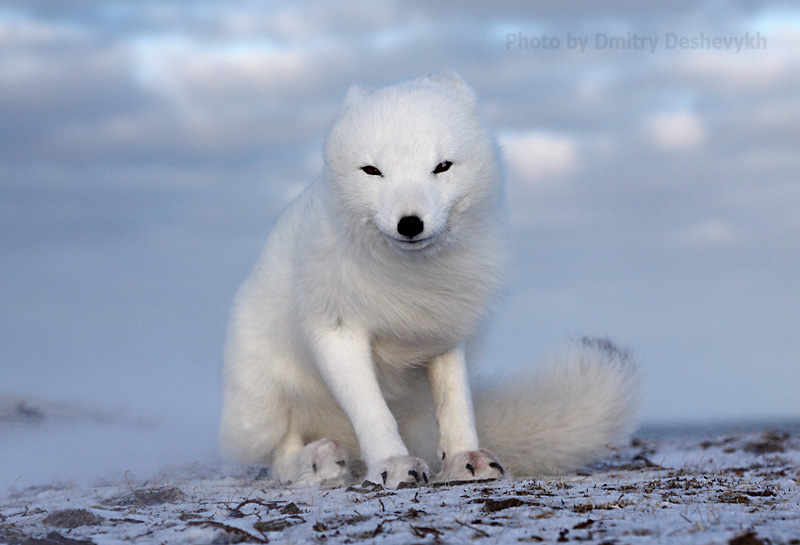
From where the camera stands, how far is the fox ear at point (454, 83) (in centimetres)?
437

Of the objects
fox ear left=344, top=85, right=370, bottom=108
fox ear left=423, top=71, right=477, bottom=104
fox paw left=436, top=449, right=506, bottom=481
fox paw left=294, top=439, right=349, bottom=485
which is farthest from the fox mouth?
fox paw left=294, top=439, right=349, bottom=485

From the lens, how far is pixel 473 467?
4066 mm

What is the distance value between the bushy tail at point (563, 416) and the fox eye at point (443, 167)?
1.88 m

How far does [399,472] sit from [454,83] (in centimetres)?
209

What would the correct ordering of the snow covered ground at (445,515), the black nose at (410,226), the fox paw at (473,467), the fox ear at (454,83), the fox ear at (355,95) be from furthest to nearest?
the fox ear at (454,83)
the fox ear at (355,95)
the fox paw at (473,467)
the black nose at (410,226)
the snow covered ground at (445,515)

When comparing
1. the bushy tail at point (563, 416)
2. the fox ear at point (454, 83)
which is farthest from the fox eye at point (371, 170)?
the bushy tail at point (563, 416)

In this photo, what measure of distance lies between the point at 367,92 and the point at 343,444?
2088mm

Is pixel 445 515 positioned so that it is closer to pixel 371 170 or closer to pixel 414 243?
pixel 414 243

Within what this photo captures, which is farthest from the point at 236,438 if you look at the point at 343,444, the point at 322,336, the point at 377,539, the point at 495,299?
the point at 377,539

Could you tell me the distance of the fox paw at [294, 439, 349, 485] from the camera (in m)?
4.48

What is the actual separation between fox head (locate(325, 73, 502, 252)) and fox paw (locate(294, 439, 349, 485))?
1289mm

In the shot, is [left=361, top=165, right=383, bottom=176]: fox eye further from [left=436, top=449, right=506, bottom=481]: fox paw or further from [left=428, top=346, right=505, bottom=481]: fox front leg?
[left=436, top=449, right=506, bottom=481]: fox paw

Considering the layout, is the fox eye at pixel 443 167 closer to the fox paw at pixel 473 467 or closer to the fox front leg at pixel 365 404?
the fox front leg at pixel 365 404

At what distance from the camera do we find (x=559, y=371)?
5.14 metres
